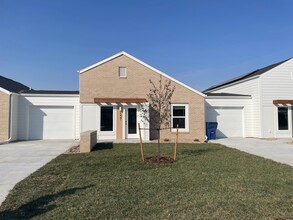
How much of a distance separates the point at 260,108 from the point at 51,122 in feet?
51.9

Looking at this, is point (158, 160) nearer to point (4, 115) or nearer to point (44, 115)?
point (44, 115)

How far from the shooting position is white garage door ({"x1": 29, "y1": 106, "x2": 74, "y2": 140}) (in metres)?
18.0

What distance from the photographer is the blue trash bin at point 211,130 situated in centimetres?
1862

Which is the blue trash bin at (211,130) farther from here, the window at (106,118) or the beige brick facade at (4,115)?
the beige brick facade at (4,115)

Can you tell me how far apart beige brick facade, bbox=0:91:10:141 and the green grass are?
936cm

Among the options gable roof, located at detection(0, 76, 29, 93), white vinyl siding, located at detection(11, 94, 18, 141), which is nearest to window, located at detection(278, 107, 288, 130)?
white vinyl siding, located at detection(11, 94, 18, 141)

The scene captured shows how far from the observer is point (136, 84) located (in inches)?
704

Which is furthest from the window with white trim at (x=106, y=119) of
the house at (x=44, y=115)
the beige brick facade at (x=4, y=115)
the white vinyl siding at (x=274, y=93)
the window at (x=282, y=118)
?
the window at (x=282, y=118)

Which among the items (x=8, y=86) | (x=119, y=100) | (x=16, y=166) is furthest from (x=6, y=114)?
(x=16, y=166)

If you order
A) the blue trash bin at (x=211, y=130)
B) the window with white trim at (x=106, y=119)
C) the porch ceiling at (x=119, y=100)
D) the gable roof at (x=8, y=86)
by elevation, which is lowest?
the blue trash bin at (x=211, y=130)

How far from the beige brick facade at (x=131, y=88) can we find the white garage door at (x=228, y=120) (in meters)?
2.32

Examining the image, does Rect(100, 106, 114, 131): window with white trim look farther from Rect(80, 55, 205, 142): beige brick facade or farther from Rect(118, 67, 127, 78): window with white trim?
Rect(118, 67, 127, 78): window with white trim

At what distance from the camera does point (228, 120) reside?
2022cm

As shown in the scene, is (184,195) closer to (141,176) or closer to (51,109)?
(141,176)
